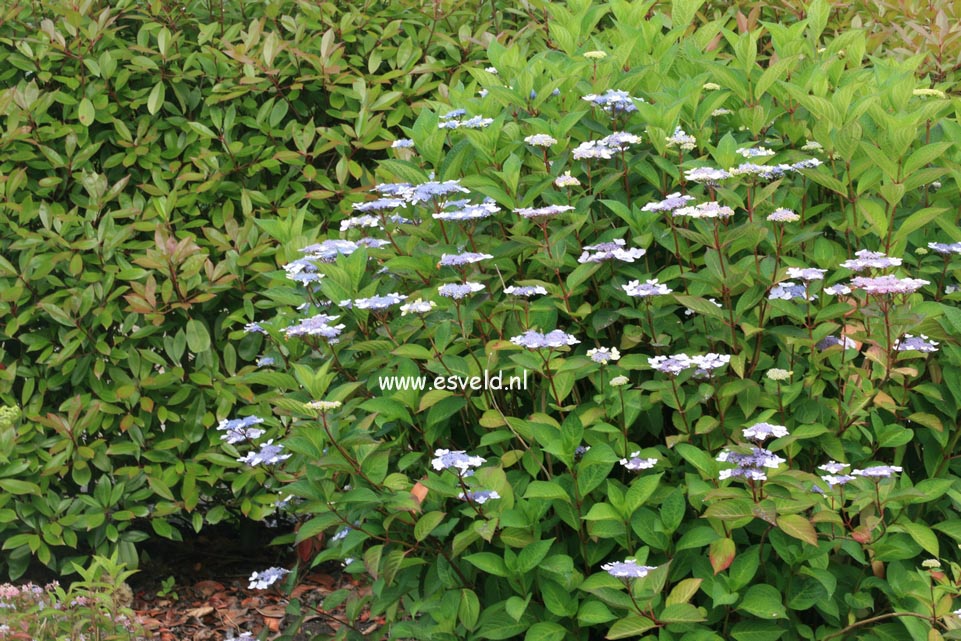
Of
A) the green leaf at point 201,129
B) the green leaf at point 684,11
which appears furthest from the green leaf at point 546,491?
the green leaf at point 201,129

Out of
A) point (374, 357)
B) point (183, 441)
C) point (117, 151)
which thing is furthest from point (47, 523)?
point (374, 357)

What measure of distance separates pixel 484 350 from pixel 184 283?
5.81 feet

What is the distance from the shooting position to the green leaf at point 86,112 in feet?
14.3

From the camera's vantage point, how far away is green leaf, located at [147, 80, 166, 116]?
4.38 m

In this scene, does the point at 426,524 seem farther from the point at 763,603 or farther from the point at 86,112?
the point at 86,112

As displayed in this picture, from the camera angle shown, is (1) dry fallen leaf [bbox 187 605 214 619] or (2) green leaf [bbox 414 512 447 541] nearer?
(2) green leaf [bbox 414 512 447 541]

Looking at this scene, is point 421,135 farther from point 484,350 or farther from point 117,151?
point 117,151

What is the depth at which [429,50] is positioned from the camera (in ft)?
15.4

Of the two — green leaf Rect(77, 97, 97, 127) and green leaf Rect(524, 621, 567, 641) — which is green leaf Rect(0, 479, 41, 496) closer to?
green leaf Rect(77, 97, 97, 127)

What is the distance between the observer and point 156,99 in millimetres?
4398

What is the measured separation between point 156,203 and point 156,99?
516 mm

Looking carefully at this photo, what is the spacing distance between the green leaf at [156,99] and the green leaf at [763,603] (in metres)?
3.20

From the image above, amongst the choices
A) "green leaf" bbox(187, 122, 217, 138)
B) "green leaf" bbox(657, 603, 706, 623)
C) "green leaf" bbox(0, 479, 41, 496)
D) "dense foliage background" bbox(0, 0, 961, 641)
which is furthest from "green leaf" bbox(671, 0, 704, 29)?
"green leaf" bbox(0, 479, 41, 496)

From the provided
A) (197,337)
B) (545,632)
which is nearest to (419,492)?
(545,632)
